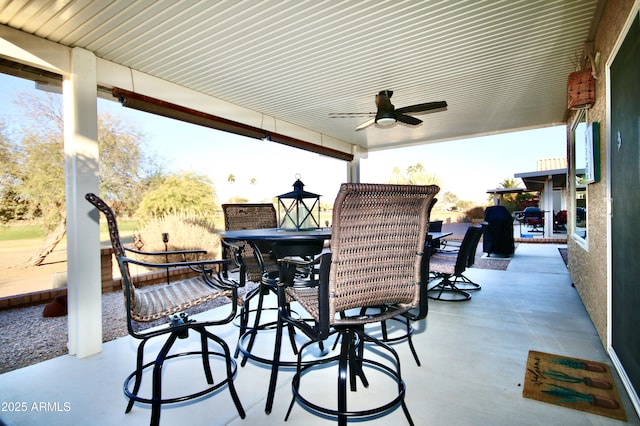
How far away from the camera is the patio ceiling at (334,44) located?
2400 millimetres

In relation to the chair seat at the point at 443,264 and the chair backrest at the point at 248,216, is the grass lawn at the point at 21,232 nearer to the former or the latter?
the chair backrest at the point at 248,216

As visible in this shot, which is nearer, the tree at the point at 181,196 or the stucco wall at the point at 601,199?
the stucco wall at the point at 601,199

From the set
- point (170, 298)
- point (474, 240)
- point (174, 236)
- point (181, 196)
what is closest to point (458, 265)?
point (474, 240)

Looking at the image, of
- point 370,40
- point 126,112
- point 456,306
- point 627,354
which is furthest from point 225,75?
point 126,112

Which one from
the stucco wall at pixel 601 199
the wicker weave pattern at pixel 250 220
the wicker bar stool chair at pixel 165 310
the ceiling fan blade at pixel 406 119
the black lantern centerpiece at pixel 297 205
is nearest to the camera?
the wicker bar stool chair at pixel 165 310

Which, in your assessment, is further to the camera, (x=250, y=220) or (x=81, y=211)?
(x=250, y=220)

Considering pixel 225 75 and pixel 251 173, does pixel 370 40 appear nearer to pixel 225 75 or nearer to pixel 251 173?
pixel 225 75

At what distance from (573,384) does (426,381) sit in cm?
85

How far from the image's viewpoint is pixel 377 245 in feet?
4.79

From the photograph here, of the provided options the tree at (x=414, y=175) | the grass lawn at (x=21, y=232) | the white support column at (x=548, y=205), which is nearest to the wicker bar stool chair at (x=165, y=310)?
the grass lawn at (x=21, y=232)

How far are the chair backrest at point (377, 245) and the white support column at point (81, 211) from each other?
2367 mm

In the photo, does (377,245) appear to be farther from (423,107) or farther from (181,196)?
(181,196)

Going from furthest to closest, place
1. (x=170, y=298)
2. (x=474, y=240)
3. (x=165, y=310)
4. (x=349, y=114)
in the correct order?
(x=349, y=114), (x=474, y=240), (x=170, y=298), (x=165, y=310)

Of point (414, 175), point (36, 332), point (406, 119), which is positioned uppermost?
point (414, 175)
